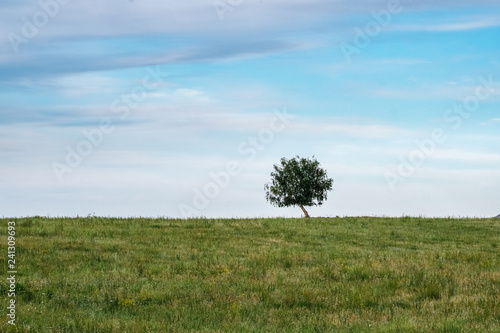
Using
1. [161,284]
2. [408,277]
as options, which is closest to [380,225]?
[408,277]

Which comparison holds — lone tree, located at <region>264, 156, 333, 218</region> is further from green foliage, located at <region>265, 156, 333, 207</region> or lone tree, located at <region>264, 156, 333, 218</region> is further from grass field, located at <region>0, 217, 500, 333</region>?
grass field, located at <region>0, 217, 500, 333</region>

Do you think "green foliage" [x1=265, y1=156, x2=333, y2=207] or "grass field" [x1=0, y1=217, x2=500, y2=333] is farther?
"green foliage" [x1=265, y1=156, x2=333, y2=207]

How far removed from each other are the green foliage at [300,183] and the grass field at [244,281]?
86.2ft

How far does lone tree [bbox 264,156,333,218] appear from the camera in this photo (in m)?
58.7

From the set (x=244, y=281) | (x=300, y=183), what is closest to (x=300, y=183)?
(x=300, y=183)

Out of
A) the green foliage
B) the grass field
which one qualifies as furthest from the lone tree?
the grass field

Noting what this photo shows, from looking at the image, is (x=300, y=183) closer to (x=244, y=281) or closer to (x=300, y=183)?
(x=300, y=183)

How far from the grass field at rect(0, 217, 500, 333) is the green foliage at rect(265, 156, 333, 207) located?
26288mm

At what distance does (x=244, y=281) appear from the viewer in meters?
17.2

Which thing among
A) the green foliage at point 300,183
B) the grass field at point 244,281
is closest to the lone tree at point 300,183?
the green foliage at point 300,183

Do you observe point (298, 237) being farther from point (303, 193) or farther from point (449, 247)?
point (303, 193)

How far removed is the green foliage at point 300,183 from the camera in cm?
5866

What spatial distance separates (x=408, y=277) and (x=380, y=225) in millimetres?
19699

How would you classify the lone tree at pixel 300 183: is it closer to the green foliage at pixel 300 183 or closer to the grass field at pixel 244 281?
the green foliage at pixel 300 183
